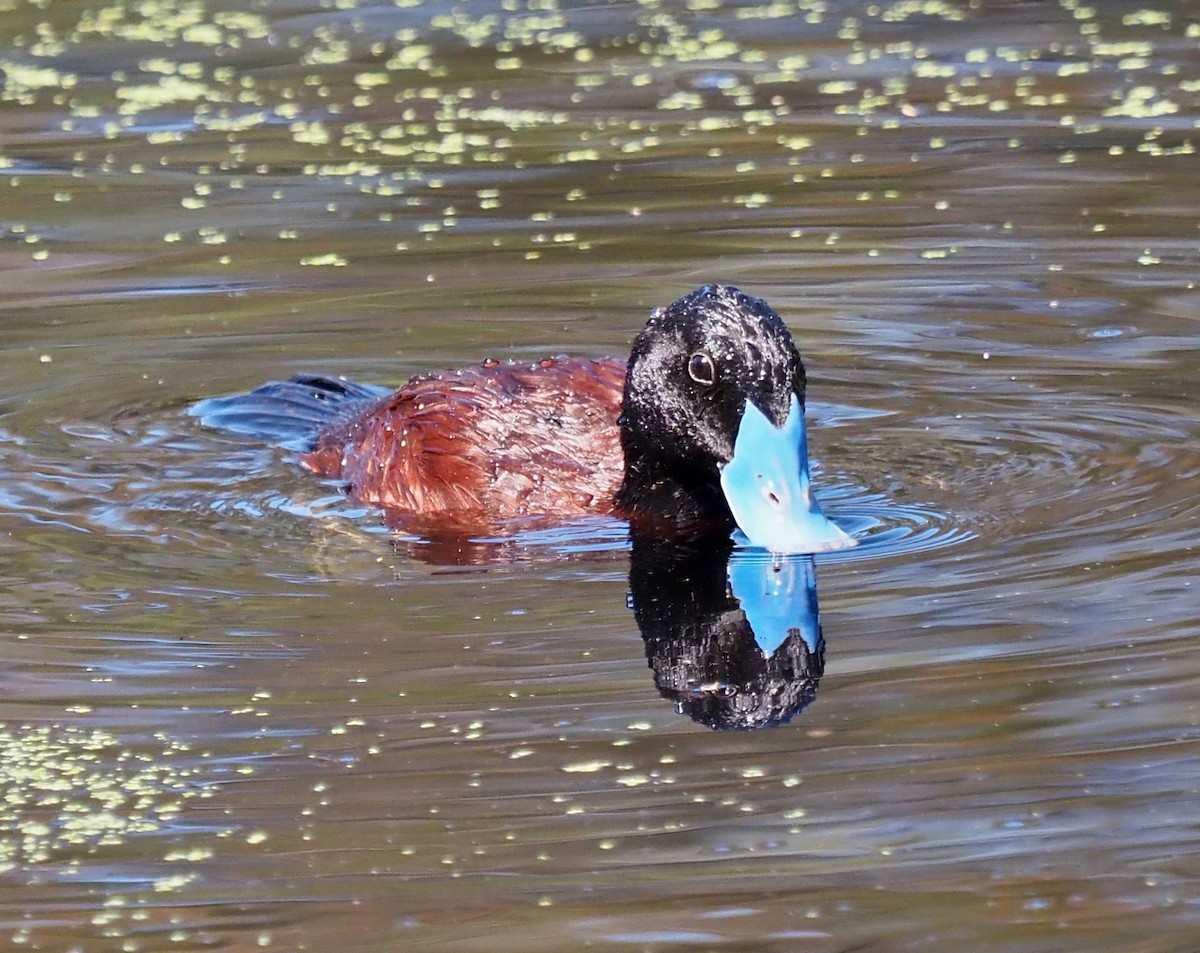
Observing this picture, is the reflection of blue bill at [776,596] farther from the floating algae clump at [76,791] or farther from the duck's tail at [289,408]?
the duck's tail at [289,408]

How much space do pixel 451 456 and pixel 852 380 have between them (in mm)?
1876

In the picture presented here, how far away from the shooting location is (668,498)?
697 centimetres

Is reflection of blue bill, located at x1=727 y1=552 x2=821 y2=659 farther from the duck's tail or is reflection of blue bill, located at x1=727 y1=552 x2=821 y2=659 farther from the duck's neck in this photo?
the duck's tail

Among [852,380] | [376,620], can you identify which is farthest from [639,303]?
[376,620]

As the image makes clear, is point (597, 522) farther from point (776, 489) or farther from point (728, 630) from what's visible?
point (728, 630)

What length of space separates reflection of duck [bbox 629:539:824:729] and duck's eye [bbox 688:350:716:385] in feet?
1.69

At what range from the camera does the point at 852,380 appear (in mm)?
8258

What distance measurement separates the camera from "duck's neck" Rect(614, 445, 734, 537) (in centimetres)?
693

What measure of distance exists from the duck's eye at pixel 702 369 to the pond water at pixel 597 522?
0.56 m

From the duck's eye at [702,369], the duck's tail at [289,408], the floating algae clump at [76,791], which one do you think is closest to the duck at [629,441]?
the duck's eye at [702,369]

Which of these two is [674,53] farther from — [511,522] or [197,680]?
[197,680]

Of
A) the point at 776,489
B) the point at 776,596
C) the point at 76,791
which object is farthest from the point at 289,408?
the point at 76,791

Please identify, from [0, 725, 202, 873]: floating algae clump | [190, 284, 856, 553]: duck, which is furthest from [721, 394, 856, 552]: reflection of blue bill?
[0, 725, 202, 873]: floating algae clump

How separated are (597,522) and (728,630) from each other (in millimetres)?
1142
